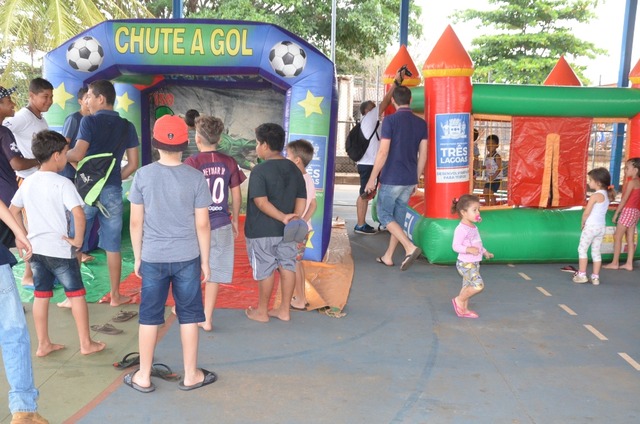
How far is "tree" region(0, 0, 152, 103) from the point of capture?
11.4 m

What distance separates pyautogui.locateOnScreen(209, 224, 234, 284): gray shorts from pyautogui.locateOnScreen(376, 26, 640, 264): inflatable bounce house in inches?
106

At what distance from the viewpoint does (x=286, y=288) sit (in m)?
4.64

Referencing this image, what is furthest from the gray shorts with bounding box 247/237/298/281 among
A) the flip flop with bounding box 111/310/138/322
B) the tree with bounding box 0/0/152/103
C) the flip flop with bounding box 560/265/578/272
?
the tree with bounding box 0/0/152/103

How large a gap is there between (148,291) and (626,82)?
1023cm

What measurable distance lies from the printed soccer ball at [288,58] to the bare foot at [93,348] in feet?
10.3

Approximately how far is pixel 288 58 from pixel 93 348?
3.27 metres

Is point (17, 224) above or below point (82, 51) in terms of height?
below

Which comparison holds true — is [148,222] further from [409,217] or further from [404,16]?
[404,16]

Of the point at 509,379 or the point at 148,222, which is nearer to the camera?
the point at 148,222

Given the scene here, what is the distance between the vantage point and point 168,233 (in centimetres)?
332

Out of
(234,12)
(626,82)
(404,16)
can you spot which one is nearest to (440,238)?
(404,16)

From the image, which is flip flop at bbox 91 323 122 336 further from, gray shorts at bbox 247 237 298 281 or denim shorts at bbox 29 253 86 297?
gray shorts at bbox 247 237 298 281

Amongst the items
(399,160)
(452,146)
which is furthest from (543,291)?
(399,160)

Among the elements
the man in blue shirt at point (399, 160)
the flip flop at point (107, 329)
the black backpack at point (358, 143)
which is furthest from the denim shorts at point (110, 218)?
→ the black backpack at point (358, 143)
